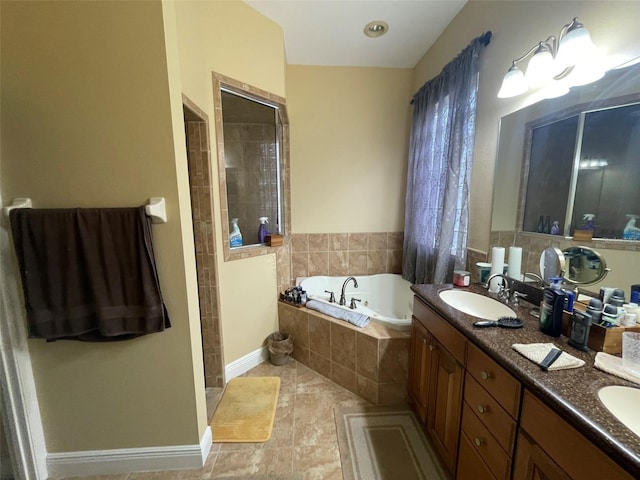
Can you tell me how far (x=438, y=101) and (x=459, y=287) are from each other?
1.55 m

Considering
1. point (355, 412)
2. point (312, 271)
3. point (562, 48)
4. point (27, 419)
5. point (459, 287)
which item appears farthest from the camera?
point (312, 271)

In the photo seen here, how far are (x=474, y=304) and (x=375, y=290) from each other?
142 centimetres

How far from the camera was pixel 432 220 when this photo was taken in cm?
223

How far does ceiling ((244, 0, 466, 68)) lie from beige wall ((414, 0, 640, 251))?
0.60ft

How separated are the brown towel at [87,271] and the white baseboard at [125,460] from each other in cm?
70

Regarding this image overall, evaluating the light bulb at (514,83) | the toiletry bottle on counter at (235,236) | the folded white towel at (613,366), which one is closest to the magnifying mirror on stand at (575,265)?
the folded white towel at (613,366)

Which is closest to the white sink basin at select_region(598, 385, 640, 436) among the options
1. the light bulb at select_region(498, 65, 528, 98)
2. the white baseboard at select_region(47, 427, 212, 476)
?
the light bulb at select_region(498, 65, 528, 98)

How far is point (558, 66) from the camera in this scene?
46.1 inches

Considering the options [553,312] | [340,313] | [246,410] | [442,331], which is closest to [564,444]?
[553,312]

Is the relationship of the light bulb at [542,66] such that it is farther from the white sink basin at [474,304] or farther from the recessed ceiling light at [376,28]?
the recessed ceiling light at [376,28]

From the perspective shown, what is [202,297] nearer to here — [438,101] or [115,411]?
[115,411]

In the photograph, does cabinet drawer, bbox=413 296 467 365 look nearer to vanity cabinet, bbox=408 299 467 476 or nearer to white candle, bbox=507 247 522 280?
vanity cabinet, bbox=408 299 467 476

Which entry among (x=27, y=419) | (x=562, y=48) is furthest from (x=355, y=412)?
(x=562, y=48)

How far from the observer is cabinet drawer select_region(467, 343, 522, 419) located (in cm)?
84
